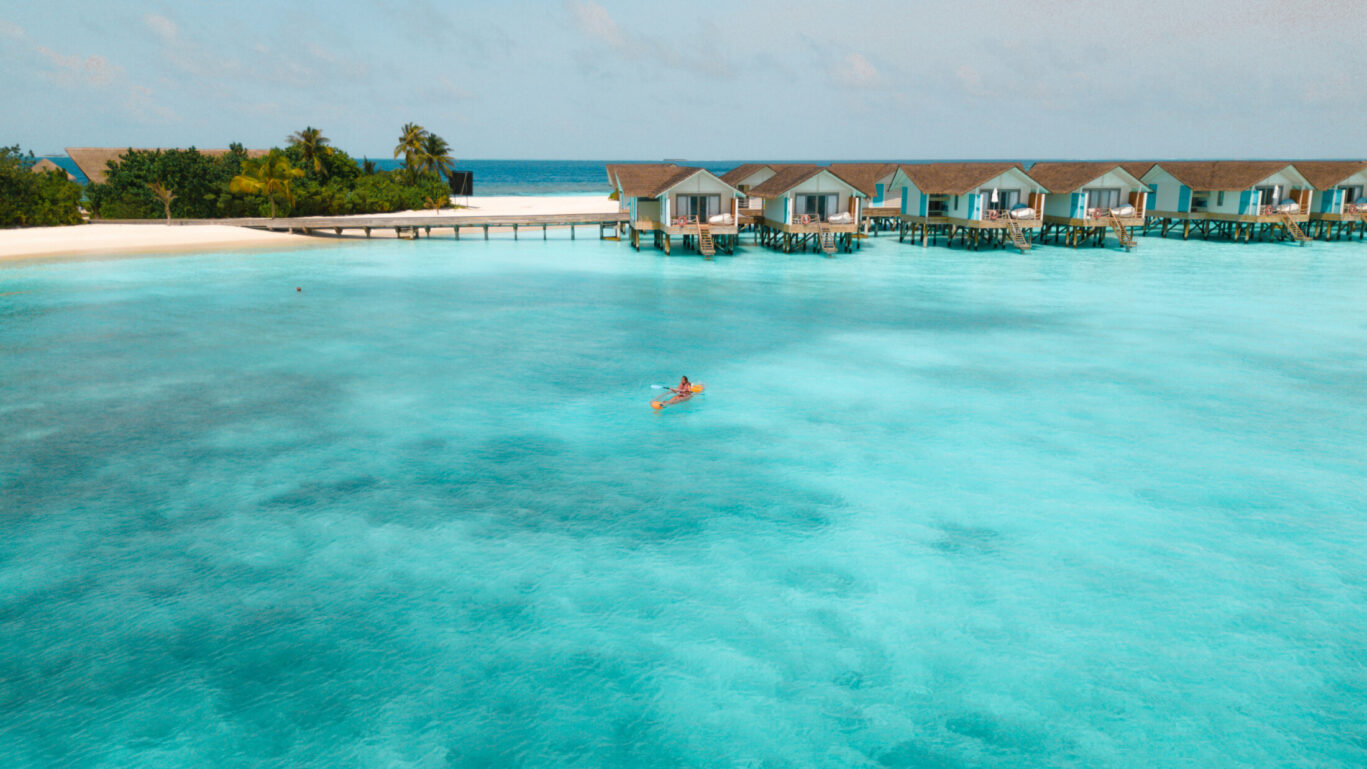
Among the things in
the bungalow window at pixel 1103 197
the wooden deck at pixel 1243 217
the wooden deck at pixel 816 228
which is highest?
the bungalow window at pixel 1103 197

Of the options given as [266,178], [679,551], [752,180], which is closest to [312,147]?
[266,178]

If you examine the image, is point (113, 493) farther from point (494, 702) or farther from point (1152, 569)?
point (1152, 569)

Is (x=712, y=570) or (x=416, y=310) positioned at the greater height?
(x=416, y=310)

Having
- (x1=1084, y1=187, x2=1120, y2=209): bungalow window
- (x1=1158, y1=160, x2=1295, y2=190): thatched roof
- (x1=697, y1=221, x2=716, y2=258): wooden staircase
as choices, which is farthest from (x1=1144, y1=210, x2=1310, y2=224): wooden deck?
(x1=697, y1=221, x2=716, y2=258): wooden staircase

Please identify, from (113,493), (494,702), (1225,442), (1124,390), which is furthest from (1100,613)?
(113,493)

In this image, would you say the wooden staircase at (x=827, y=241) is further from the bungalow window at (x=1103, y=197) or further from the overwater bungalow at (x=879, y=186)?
the bungalow window at (x=1103, y=197)

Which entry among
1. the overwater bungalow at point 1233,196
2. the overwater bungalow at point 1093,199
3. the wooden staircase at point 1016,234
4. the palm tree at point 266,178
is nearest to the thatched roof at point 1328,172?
the overwater bungalow at point 1233,196

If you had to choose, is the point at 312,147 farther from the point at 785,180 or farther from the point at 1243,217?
the point at 1243,217

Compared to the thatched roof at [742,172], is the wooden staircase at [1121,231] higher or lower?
lower
